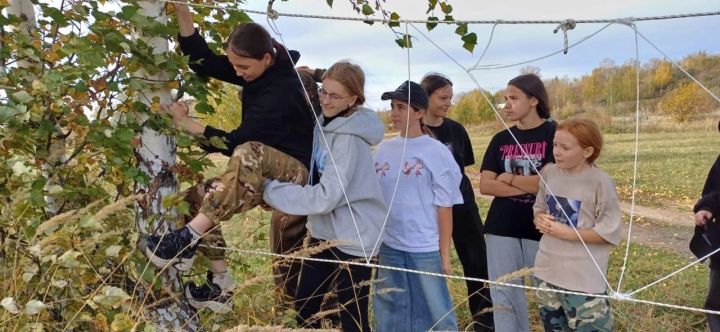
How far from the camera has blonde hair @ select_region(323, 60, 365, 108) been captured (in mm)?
2285

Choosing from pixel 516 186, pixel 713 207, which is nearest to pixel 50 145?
pixel 516 186

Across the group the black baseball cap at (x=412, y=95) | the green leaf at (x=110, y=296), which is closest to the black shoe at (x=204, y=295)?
the green leaf at (x=110, y=296)

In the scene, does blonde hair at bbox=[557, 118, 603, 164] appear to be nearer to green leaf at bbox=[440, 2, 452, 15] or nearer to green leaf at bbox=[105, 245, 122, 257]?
green leaf at bbox=[440, 2, 452, 15]

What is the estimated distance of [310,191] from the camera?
216cm

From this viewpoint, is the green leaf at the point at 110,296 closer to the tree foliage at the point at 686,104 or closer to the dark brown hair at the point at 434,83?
the dark brown hair at the point at 434,83

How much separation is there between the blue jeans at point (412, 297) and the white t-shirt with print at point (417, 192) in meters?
0.06

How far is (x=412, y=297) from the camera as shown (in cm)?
288

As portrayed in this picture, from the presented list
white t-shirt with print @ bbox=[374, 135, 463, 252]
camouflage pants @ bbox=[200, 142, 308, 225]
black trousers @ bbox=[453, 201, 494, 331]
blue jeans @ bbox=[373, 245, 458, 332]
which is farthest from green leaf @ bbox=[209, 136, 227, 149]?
black trousers @ bbox=[453, 201, 494, 331]

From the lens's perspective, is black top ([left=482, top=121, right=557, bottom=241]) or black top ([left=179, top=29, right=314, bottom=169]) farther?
black top ([left=482, top=121, right=557, bottom=241])

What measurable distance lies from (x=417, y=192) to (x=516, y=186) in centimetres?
46

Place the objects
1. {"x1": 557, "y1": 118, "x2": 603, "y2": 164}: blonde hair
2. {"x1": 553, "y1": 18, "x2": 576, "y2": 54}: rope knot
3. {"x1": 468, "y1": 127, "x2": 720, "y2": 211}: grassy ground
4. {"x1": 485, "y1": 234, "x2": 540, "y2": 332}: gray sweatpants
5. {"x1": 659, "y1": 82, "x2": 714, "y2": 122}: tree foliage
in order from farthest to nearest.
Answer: {"x1": 659, "y1": 82, "x2": 714, "y2": 122}: tree foliage
{"x1": 468, "y1": 127, "x2": 720, "y2": 211}: grassy ground
{"x1": 485, "y1": 234, "x2": 540, "y2": 332}: gray sweatpants
{"x1": 557, "y1": 118, "x2": 603, "y2": 164}: blonde hair
{"x1": 553, "y1": 18, "x2": 576, "y2": 54}: rope knot

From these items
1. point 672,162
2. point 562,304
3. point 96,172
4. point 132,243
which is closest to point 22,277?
point 132,243

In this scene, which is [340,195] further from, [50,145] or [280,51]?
[50,145]

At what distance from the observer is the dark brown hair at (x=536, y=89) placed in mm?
2744
